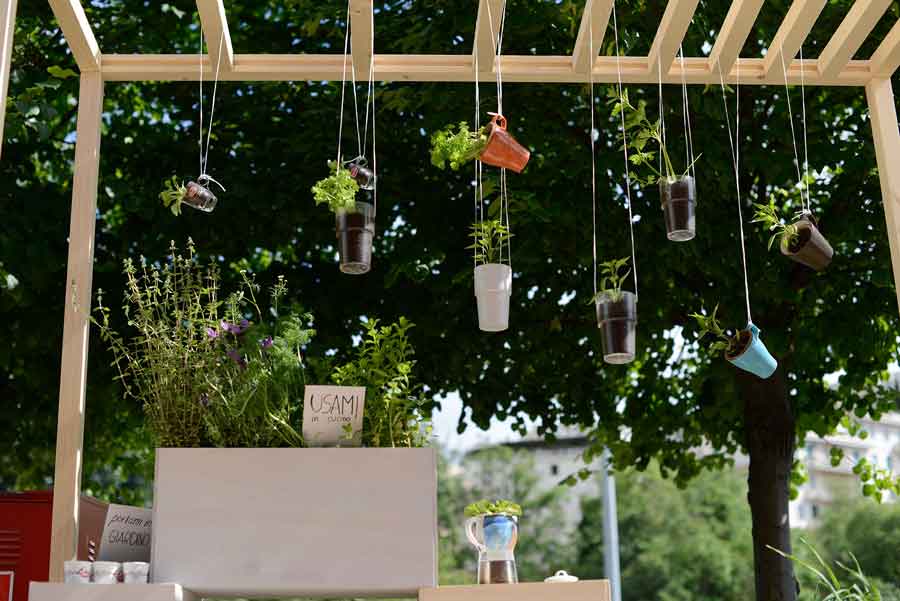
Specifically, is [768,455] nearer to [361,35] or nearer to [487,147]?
[487,147]

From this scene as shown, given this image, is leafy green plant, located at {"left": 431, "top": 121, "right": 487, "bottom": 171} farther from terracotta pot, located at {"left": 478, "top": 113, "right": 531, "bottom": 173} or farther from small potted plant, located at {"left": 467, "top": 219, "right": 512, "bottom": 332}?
small potted plant, located at {"left": 467, "top": 219, "right": 512, "bottom": 332}

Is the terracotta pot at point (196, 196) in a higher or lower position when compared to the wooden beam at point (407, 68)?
lower

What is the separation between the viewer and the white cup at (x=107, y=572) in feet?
7.97

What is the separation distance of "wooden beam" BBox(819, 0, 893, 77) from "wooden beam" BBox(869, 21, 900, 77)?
90mm

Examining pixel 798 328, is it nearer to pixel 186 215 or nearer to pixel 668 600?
pixel 186 215

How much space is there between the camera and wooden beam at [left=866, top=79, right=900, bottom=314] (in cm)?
345

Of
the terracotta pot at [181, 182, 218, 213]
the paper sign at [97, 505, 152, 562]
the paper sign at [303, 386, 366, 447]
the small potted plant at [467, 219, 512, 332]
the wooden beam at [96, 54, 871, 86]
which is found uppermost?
the wooden beam at [96, 54, 871, 86]

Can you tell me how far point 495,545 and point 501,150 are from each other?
1091 millimetres

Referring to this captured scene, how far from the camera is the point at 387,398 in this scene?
2.66 m

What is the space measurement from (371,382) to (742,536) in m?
22.9

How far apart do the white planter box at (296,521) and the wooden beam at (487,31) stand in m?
1.34

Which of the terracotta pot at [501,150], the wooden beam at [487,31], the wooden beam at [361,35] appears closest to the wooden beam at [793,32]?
the wooden beam at [487,31]

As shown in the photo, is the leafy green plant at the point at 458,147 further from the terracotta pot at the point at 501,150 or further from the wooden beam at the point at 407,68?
the wooden beam at the point at 407,68

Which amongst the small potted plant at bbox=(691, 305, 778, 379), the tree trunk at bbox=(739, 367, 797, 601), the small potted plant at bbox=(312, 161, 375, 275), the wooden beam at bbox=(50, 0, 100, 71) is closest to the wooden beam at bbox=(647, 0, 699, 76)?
the small potted plant at bbox=(691, 305, 778, 379)
